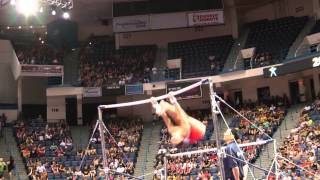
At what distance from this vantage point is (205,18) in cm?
3766

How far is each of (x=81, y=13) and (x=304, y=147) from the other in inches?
893

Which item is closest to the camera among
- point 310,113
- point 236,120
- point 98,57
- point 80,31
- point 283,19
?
point 310,113

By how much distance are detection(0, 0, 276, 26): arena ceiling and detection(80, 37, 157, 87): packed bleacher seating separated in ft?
7.39

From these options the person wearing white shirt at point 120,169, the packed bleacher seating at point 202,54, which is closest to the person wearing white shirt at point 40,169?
the person wearing white shirt at point 120,169

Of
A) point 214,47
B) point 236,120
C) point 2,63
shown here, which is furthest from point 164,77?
point 2,63

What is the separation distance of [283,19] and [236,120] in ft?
31.5

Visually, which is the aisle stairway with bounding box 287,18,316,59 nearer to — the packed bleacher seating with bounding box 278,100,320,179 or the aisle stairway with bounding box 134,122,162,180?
the packed bleacher seating with bounding box 278,100,320,179

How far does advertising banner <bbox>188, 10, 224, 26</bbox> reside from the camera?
37.3 meters

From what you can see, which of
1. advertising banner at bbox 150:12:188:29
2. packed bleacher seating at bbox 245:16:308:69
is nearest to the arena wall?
advertising banner at bbox 150:12:188:29

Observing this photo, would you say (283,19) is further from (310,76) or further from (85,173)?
(85,173)

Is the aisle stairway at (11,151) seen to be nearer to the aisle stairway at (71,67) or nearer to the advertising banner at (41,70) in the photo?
the advertising banner at (41,70)

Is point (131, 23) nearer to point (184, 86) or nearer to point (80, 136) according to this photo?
point (184, 86)

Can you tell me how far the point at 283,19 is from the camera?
37.1m

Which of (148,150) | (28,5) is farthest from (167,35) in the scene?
(28,5)
